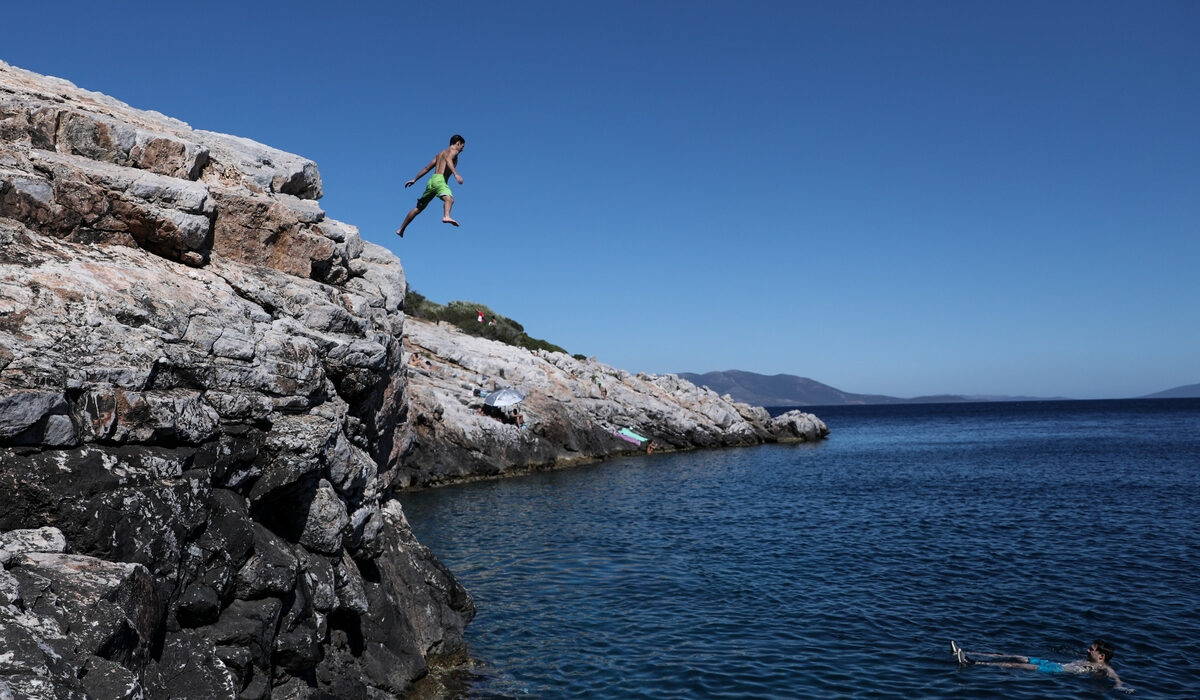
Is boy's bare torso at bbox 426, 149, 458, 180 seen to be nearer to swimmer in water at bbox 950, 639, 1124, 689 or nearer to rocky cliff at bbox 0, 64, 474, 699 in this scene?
rocky cliff at bbox 0, 64, 474, 699

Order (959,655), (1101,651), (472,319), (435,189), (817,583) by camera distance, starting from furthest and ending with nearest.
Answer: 1. (472,319)
2. (817,583)
3. (435,189)
4. (959,655)
5. (1101,651)

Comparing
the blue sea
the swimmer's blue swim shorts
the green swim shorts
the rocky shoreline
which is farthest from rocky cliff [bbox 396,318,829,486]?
the swimmer's blue swim shorts

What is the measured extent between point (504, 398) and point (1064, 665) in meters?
44.6

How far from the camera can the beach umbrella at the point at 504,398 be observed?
191ft

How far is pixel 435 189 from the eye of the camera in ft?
66.6

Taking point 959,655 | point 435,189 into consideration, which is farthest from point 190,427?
point 959,655

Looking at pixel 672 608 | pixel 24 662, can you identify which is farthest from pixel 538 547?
pixel 24 662

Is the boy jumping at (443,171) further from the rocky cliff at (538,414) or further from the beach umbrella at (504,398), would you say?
the beach umbrella at (504,398)

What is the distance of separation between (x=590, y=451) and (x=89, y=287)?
59.8m

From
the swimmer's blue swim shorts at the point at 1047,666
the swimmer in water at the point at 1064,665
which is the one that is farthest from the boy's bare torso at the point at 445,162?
the swimmer's blue swim shorts at the point at 1047,666

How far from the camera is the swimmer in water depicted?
59.0ft

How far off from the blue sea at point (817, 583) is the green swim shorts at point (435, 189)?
1207 cm

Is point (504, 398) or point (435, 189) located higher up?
point (435, 189)

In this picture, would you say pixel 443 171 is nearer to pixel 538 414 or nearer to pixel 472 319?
pixel 538 414
